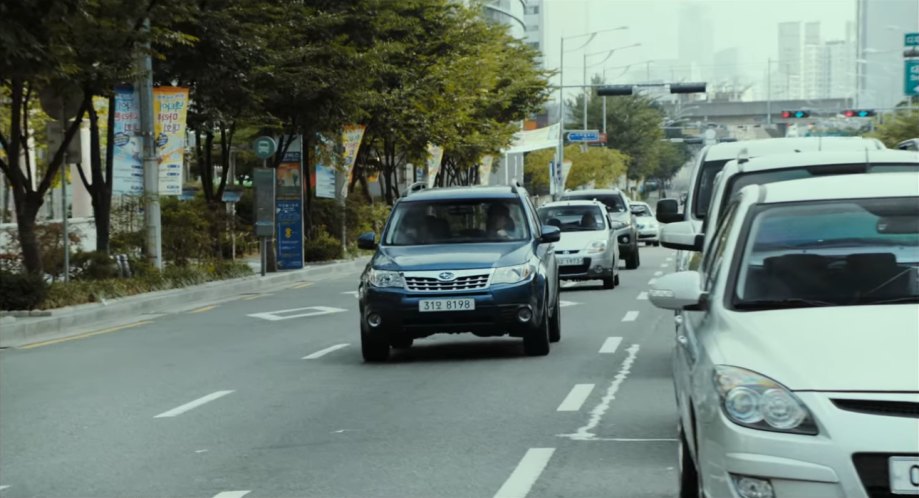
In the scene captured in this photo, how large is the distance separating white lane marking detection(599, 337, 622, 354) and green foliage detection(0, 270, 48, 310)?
845 cm

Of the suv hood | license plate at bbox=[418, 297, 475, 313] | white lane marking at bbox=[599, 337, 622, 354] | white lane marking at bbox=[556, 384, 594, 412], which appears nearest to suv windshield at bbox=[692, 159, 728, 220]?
white lane marking at bbox=[599, 337, 622, 354]

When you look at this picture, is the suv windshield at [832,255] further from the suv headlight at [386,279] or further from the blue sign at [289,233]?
the blue sign at [289,233]

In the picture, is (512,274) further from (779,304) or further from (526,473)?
(779,304)

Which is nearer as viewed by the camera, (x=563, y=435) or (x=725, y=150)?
(x=563, y=435)

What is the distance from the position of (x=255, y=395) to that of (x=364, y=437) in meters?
2.86

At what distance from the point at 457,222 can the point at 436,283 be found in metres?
1.44

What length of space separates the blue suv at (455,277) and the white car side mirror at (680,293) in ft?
26.6

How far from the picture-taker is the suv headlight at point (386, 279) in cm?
1528

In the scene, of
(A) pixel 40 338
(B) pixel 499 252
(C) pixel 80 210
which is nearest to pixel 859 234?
(B) pixel 499 252

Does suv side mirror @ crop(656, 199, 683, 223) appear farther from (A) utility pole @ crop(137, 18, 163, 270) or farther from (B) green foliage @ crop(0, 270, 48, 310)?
(A) utility pole @ crop(137, 18, 163, 270)

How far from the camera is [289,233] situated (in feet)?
119

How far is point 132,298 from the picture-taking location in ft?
82.3

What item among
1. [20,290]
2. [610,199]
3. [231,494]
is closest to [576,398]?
[231,494]

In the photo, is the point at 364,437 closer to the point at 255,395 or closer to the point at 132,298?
the point at 255,395
